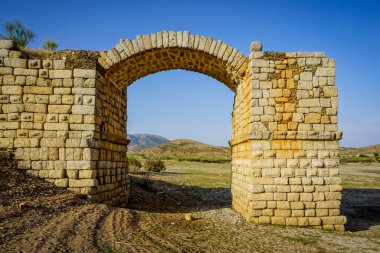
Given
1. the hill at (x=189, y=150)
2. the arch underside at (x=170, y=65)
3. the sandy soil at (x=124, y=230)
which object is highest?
the arch underside at (x=170, y=65)

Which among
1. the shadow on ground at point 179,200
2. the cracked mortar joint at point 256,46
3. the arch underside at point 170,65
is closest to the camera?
the cracked mortar joint at point 256,46

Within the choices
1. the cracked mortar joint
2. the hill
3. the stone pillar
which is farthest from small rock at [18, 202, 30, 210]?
the hill

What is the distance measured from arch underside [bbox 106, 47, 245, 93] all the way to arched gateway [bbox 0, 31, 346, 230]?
0.75m

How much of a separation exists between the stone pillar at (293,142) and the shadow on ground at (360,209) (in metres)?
1.27

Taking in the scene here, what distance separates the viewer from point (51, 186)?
7.16m

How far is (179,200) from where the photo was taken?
11305mm

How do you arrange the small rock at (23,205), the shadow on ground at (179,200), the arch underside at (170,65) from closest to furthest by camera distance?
the small rock at (23,205) → the arch underside at (170,65) → the shadow on ground at (179,200)

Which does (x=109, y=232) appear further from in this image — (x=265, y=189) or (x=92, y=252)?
(x=265, y=189)

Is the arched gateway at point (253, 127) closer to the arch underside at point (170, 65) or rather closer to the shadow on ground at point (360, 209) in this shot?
the arch underside at point (170, 65)

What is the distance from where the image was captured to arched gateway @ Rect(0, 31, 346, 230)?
723 cm

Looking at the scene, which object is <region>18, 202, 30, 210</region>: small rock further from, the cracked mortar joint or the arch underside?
the cracked mortar joint

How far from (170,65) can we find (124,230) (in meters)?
5.93

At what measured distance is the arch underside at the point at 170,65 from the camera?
8.37m

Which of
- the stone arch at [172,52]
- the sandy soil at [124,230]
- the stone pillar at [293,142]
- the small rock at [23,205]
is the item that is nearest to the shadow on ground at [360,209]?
the sandy soil at [124,230]
